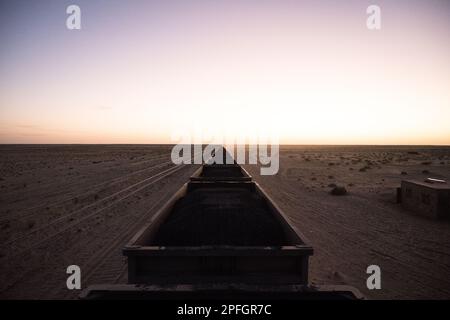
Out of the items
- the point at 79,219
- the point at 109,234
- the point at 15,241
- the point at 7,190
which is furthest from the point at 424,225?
the point at 7,190

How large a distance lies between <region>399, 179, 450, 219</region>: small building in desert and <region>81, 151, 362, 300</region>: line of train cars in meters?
8.11

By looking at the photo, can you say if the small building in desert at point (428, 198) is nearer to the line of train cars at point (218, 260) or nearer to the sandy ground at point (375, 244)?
the sandy ground at point (375, 244)

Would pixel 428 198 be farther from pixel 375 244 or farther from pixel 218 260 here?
pixel 218 260

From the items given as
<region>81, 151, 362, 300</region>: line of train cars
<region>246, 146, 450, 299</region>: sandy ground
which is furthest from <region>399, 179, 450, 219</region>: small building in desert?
<region>81, 151, 362, 300</region>: line of train cars

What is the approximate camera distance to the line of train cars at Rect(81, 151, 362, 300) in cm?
262

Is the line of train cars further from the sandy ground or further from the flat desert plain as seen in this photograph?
the sandy ground

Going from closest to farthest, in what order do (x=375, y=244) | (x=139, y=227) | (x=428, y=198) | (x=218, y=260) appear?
(x=218, y=260) → (x=375, y=244) → (x=139, y=227) → (x=428, y=198)

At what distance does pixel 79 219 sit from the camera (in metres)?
9.50

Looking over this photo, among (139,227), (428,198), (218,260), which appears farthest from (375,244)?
(139,227)

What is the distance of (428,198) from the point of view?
10.2 metres

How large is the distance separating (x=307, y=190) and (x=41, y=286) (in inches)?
551

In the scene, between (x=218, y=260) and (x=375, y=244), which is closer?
(x=218, y=260)

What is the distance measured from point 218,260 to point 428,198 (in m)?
10.5
